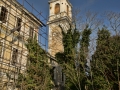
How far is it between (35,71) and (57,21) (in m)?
12.4

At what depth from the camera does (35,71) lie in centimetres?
1279

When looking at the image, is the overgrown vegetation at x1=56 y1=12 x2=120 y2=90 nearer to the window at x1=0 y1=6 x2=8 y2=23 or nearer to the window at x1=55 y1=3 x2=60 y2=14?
the window at x1=0 y1=6 x2=8 y2=23

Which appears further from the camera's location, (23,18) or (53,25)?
(53,25)

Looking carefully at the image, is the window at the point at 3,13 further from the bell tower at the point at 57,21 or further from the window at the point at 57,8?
the window at the point at 57,8

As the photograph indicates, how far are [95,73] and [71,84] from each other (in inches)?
100

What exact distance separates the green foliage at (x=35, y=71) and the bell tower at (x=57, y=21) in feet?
21.6

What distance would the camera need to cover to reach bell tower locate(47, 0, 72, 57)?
21.3 meters

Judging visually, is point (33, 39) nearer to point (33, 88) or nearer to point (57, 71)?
point (33, 88)

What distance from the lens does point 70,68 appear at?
12773 mm

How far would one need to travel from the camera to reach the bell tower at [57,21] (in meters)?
21.3

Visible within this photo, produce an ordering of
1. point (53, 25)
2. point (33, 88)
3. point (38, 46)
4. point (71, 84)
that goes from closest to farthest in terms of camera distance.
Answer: point (33, 88), point (71, 84), point (38, 46), point (53, 25)

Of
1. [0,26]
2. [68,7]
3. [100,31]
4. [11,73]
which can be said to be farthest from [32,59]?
[68,7]

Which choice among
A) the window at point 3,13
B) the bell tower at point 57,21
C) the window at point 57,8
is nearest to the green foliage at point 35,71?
the window at point 3,13

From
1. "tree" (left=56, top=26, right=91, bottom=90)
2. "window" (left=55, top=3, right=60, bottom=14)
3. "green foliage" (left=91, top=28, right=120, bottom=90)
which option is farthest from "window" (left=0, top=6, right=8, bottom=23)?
"window" (left=55, top=3, right=60, bottom=14)
